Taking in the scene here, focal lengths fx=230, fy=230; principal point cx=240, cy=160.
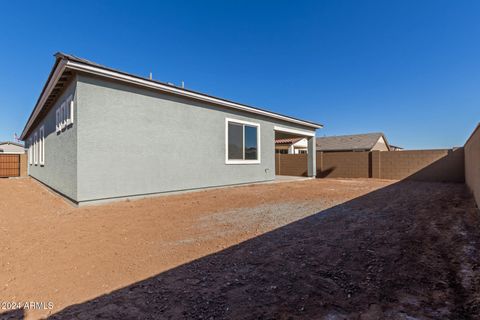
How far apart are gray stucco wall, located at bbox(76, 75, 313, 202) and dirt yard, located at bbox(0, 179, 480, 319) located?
1.58 meters

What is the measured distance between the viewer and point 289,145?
23984 millimetres

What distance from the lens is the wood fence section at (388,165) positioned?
11.5 m

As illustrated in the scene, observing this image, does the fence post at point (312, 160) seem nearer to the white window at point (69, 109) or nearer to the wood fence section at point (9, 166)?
the white window at point (69, 109)

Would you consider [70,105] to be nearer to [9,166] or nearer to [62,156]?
[62,156]

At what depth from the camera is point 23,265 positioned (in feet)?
8.87

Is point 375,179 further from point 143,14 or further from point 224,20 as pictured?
point 143,14

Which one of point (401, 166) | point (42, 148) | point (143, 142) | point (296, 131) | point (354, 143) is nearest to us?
point (143, 142)

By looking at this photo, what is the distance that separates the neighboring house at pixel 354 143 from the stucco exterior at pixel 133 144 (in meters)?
18.3

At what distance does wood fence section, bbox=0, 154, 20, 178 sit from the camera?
16594 millimetres

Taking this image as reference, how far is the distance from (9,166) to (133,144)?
17.0 meters

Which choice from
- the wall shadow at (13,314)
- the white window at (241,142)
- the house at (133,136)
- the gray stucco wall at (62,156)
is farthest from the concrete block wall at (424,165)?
the wall shadow at (13,314)

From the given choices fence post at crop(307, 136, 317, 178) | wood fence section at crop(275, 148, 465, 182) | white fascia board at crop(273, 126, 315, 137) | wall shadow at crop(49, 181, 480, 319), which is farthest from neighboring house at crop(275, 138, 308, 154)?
wall shadow at crop(49, 181, 480, 319)

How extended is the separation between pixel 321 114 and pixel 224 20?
15.0 meters

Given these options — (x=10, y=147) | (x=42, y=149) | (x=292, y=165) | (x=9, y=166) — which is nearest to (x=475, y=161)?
(x=292, y=165)
